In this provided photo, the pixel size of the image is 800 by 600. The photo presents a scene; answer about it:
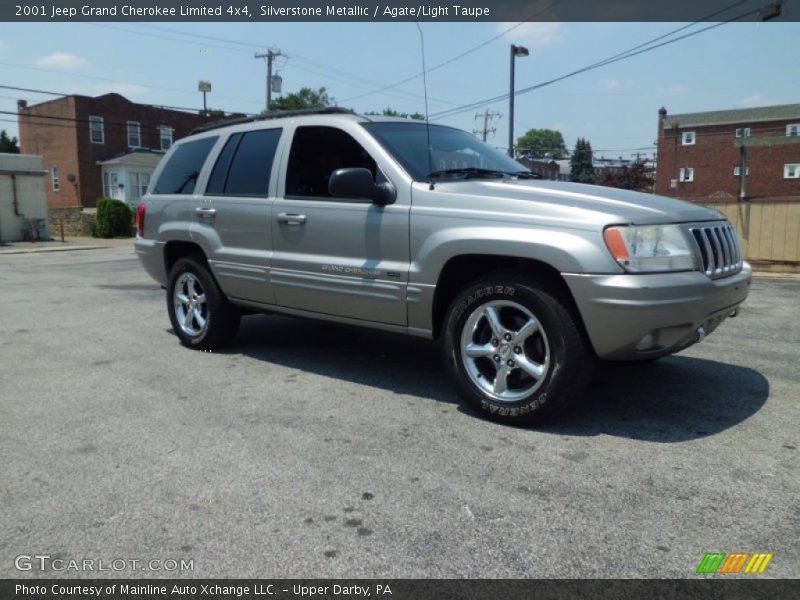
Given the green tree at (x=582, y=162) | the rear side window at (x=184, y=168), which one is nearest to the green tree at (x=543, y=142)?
the green tree at (x=582, y=162)

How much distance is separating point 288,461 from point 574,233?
76.7 inches

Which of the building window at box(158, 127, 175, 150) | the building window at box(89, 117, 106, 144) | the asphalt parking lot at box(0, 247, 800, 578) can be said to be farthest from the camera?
the building window at box(158, 127, 175, 150)

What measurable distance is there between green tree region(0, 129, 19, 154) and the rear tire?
2247 inches

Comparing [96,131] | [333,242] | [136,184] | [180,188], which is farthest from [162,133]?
[333,242]

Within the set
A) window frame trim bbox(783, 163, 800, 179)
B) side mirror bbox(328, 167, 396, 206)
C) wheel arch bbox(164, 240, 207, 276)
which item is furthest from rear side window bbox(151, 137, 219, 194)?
window frame trim bbox(783, 163, 800, 179)

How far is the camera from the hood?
142 inches

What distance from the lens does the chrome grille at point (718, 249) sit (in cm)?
378

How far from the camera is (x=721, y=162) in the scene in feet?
180

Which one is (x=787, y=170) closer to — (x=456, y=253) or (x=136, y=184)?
(x=136, y=184)

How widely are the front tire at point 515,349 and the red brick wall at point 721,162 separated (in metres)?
51.3

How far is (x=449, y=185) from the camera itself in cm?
423

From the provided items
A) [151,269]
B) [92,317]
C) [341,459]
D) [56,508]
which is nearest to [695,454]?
[341,459]

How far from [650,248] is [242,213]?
320 centimetres

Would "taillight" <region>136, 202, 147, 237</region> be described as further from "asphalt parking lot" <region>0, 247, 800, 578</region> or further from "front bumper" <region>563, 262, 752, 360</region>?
"front bumper" <region>563, 262, 752, 360</region>
